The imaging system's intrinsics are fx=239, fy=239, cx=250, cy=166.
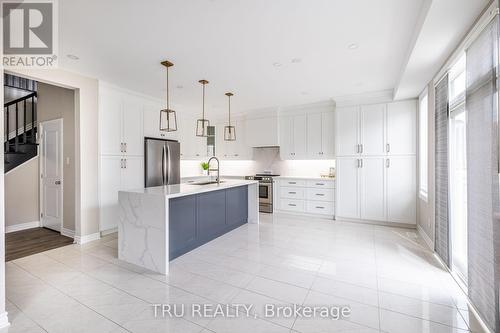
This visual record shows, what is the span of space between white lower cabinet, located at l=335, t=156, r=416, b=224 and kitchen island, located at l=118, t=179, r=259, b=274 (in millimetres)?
2716

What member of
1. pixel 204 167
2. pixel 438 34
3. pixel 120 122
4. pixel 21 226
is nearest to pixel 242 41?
pixel 438 34

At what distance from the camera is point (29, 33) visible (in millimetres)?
2484

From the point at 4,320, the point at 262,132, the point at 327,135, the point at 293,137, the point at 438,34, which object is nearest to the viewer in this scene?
the point at 4,320

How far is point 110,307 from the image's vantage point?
2059 mm

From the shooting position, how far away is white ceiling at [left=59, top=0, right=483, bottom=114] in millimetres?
2148

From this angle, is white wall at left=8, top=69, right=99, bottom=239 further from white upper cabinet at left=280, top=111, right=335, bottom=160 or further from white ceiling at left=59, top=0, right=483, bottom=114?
white upper cabinet at left=280, top=111, right=335, bottom=160

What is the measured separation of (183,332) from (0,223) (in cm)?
163

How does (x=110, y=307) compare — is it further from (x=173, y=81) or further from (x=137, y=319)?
(x=173, y=81)

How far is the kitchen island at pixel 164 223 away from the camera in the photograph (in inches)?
106

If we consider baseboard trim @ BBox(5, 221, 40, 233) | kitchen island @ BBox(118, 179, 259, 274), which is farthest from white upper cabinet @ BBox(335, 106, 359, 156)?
baseboard trim @ BBox(5, 221, 40, 233)

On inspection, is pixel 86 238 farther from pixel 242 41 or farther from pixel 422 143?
pixel 422 143

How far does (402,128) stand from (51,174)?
663 cm

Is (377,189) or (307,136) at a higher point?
(307,136)

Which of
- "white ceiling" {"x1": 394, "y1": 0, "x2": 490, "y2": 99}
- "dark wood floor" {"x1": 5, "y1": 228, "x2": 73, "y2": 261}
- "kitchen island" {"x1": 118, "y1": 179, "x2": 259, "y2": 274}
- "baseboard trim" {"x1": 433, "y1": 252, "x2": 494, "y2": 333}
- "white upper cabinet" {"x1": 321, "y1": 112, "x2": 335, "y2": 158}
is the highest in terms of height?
"white ceiling" {"x1": 394, "y1": 0, "x2": 490, "y2": 99}
